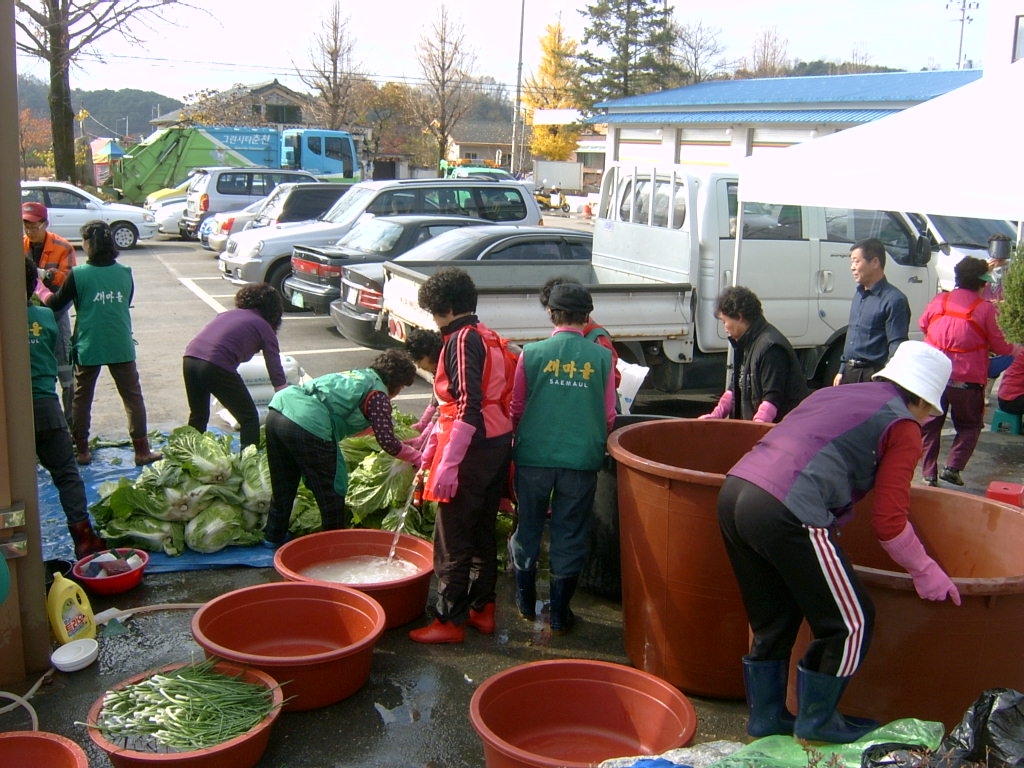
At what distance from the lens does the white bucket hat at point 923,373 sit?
128 inches

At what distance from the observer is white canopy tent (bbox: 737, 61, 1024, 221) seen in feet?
16.1

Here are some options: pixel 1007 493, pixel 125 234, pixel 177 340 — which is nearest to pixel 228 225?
pixel 125 234

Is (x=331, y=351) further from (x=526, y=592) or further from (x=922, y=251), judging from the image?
(x=526, y=592)

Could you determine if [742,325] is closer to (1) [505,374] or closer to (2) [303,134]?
(1) [505,374]

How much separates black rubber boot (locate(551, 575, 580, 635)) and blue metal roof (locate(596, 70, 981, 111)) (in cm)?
2093

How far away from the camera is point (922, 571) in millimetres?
3189

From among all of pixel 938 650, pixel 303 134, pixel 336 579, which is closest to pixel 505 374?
pixel 336 579

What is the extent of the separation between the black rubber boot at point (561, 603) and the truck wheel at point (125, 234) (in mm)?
20139

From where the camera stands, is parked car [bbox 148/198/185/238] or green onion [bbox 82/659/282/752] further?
parked car [bbox 148/198/185/238]

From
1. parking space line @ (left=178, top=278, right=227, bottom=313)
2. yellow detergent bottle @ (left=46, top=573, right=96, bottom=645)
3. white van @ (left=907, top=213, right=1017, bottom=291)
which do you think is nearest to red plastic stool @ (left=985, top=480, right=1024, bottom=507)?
yellow detergent bottle @ (left=46, top=573, right=96, bottom=645)

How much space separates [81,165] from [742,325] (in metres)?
39.3

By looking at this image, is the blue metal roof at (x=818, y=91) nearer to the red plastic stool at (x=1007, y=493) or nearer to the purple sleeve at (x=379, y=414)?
the red plastic stool at (x=1007, y=493)

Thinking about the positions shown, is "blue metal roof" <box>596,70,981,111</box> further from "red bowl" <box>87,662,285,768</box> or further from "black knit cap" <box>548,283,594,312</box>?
"red bowl" <box>87,662,285,768</box>

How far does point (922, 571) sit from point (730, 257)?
584cm
